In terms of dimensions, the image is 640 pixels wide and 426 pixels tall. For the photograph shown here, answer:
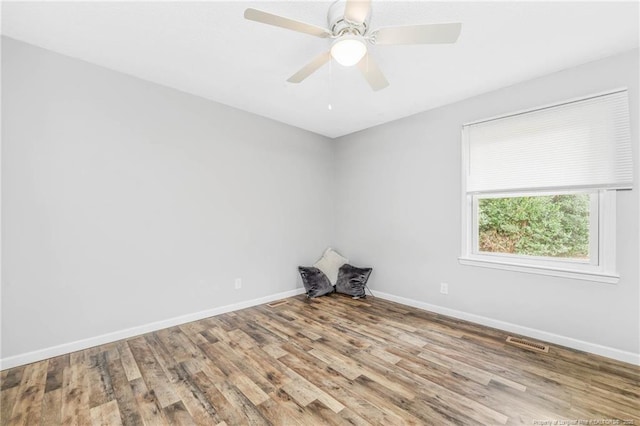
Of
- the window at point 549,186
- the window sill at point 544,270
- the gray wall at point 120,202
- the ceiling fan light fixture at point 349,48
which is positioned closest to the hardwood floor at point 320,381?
the gray wall at point 120,202

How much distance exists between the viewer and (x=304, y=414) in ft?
5.32

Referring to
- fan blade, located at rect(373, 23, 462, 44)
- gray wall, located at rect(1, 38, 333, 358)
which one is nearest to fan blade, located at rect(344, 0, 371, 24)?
fan blade, located at rect(373, 23, 462, 44)

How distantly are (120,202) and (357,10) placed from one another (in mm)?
2588

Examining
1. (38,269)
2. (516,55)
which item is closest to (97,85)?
(38,269)

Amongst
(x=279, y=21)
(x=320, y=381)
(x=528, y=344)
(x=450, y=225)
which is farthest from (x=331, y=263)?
(x=279, y=21)

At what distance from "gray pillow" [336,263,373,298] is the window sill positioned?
132cm

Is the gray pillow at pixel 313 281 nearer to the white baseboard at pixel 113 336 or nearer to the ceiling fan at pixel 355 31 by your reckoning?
the white baseboard at pixel 113 336

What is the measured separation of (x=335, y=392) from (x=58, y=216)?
2.63 meters

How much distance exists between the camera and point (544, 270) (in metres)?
2.52

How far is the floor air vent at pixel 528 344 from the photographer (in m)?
2.37

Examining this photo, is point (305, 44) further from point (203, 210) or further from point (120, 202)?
point (120, 202)

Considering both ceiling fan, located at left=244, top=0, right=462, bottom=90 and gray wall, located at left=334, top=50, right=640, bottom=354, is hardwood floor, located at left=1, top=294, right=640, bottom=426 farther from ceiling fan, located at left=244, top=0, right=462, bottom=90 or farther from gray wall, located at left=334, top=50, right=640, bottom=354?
ceiling fan, located at left=244, top=0, right=462, bottom=90

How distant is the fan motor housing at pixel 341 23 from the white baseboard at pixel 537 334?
2.97m

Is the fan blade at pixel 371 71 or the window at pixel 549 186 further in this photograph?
the window at pixel 549 186
